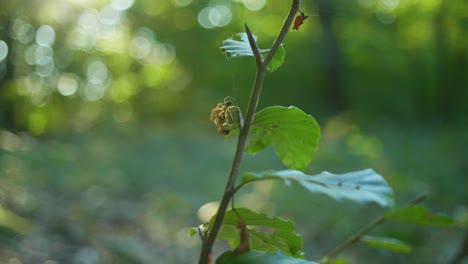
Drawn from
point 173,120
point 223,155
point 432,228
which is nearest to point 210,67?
point 173,120

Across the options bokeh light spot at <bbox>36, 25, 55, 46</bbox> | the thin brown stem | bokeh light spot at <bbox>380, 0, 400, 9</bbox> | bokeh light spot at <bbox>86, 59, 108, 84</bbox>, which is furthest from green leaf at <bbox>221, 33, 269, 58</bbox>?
bokeh light spot at <bbox>86, 59, 108, 84</bbox>

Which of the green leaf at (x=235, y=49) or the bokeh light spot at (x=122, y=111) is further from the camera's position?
the bokeh light spot at (x=122, y=111)

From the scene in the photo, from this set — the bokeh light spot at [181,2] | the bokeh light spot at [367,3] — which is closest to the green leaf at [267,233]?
the bokeh light spot at [367,3]

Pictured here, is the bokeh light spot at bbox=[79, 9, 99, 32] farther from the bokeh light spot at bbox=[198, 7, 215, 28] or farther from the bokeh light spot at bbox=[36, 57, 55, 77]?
the bokeh light spot at bbox=[198, 7, 215, 28]

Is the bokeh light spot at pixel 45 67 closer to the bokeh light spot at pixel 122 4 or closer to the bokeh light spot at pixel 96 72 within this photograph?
the bokeh light spot at pixel 96 72

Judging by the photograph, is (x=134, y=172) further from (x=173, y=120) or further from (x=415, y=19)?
(x=415, y=19)
